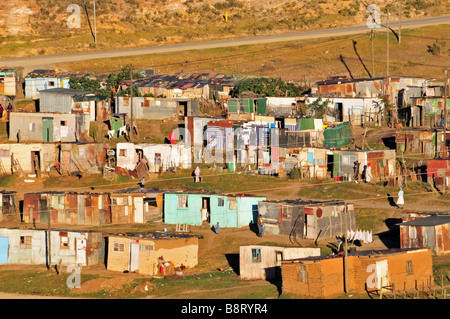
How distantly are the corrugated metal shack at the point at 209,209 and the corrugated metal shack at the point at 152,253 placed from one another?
4.93 metres

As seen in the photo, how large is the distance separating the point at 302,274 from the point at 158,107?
112 ft

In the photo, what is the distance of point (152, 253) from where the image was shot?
154ft

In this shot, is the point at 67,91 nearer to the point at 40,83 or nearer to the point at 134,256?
the point at 40,83

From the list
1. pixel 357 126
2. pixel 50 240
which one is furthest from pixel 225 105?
pixel 50 240

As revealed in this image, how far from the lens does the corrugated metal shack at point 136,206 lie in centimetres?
5503

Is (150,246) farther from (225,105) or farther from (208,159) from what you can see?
(225,105)

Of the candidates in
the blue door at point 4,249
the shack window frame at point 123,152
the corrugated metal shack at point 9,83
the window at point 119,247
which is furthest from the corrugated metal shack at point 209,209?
the corrugated metal shack at point 9,83

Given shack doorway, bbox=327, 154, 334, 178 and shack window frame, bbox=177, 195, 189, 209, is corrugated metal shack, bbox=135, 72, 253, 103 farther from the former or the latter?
shack window frame, bbox=177, 195, 189, 209

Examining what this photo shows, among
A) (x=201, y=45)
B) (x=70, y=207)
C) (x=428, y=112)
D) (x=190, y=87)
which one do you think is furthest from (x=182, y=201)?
(x=201, y=45)

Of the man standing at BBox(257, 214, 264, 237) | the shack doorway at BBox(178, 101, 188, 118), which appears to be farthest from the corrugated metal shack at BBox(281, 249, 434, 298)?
the shack doorway at BBox(178, 101, 188, 118)

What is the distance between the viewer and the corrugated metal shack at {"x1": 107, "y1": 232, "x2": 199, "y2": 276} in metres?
47.1

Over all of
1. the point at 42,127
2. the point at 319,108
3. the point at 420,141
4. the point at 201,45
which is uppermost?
the point at 201,45

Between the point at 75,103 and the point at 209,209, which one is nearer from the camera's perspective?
the point at 209,209
